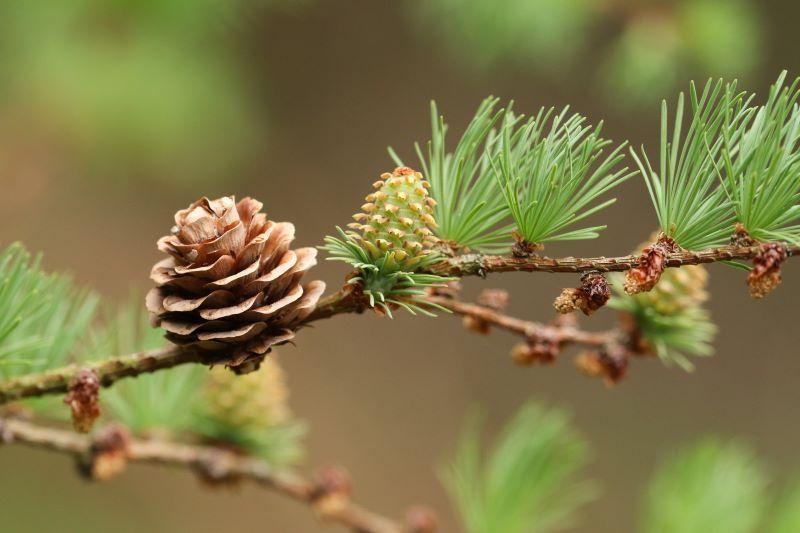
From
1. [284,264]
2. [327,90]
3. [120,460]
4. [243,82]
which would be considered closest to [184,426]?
[120,460]

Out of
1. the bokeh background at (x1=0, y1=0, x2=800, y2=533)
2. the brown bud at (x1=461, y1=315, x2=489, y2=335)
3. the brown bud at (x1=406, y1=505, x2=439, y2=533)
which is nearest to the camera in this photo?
the brown bud at (x1=461, y1=315, x2=489, y2=335)

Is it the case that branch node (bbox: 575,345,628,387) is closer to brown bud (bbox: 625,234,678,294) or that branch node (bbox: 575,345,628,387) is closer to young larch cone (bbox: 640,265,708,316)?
young larch cone (bbox: 640,265,708,316)

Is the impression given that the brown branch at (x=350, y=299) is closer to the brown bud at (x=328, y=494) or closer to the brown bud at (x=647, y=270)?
the brown bud at (x=647, y=270)

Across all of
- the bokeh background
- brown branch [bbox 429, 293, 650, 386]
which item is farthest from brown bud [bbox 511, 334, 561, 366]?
the bokeh background

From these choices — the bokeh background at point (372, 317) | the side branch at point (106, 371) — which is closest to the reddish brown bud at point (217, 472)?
the side branch at point (106, 371)

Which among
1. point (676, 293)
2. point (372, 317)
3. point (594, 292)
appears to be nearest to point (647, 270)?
point (594, 292)

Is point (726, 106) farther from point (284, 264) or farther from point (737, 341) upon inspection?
point (737, 341)

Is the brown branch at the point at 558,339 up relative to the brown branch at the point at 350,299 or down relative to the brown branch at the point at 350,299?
up
